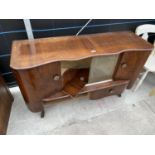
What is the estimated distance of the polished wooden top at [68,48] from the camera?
36.1 inches

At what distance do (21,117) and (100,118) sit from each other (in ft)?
2.65

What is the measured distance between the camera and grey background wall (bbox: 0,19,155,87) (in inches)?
47.1

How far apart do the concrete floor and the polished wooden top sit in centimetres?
61

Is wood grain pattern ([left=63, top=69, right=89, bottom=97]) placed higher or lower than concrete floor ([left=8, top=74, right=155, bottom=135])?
higher

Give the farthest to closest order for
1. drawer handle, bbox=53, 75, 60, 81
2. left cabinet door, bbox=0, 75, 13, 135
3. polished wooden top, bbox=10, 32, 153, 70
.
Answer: left cabinet door, bbox=0, 75, 13, 135
drawer handle, bbox=53, 75, 60, 81
polished wooden top, bbox=10, 32, 153, 70

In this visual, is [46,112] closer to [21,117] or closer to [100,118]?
[21,117]

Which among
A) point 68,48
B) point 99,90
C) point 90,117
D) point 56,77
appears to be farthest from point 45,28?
point 90,117

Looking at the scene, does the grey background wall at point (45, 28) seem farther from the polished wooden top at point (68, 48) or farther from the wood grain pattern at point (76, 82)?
the wood grain pattern at point (76, 82)

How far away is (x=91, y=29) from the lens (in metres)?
1.44

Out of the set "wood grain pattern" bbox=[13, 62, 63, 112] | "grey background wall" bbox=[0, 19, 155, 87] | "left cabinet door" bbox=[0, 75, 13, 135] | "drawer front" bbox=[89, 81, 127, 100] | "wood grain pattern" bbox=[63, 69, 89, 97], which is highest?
"grey background wall" bbox=[0, 19, 155, 87]

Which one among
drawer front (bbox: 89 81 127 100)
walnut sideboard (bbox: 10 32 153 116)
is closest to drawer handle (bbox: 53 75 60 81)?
walnut sideboard (bbox: 10 32 153 116)

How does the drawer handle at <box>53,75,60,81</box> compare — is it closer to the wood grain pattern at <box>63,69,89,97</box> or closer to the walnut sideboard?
the walnut sideboard
